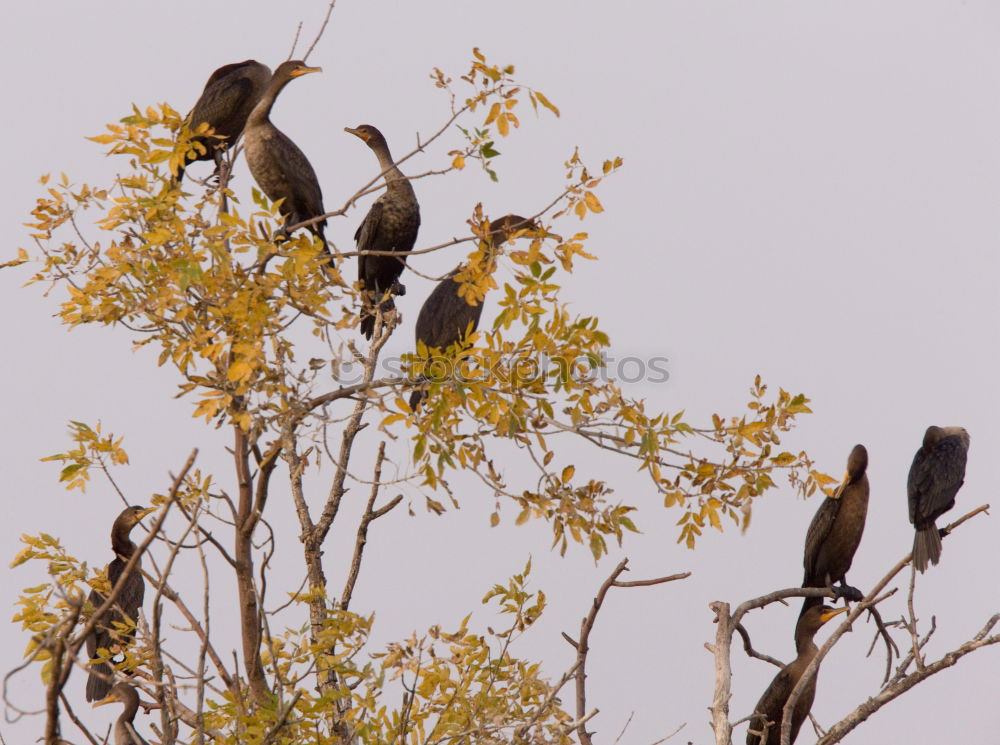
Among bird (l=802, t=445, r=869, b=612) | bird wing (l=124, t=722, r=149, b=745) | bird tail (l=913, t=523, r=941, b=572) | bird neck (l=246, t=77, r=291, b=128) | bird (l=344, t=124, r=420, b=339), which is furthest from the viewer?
bird (l=344, t=124, r=420, b=339)

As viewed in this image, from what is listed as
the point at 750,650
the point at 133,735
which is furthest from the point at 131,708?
the point at 750,650

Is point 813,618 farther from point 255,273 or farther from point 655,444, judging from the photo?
point 255,273

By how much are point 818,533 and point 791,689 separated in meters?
0.85

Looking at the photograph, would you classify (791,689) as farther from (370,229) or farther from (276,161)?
(276,161)

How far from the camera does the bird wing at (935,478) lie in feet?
15.8

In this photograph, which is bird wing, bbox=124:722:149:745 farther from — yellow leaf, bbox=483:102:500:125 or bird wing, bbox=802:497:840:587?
bird wing, bbox=802:497:840:587

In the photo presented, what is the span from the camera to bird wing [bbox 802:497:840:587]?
519cm

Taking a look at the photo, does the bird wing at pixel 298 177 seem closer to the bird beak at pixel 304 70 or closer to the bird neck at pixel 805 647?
the bird beak at pixel 304 70

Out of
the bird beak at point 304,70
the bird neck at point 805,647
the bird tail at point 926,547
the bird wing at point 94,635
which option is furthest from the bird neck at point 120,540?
the bird tail at point 926,547

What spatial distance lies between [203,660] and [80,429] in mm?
1135

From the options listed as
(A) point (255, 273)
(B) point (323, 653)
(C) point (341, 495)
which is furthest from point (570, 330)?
(C) point (341, 495)

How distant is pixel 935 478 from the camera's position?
4926 millimetres

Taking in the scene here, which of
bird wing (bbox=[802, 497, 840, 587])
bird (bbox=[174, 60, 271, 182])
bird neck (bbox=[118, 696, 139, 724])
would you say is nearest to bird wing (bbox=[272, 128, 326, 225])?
bird (bbox=[174, 60, 271, 182])

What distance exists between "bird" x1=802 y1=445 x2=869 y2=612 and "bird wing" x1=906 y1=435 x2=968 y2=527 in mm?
290
